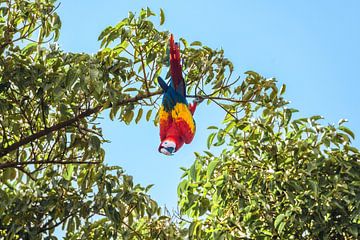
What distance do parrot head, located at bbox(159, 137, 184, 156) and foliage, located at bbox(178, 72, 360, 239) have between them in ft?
4.49

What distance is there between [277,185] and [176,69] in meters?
2.26

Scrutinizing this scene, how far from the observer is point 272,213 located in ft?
25.2

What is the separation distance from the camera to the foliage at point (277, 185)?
24.0ft

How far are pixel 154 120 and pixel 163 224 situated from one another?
1123 mm

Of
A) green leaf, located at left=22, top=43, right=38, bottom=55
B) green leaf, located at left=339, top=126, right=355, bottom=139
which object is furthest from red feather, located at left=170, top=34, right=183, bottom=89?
green leaf, located at left=339, top=126, right=355, bottom=139

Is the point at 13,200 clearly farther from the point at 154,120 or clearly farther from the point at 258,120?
the point at 258,120

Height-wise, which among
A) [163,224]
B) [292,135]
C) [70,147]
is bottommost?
[163,224]

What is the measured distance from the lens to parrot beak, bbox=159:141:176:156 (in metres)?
5.79

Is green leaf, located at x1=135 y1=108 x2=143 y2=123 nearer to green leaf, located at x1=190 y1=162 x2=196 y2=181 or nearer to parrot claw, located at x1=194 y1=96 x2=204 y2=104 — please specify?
parrot claw, located at x1=194 y1=96 x2=204 y2=104

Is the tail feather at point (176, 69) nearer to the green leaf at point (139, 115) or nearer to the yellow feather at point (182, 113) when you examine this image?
the yellow feather at point (182, 113)

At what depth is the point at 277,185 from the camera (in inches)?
292

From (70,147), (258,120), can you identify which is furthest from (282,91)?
(70,147)

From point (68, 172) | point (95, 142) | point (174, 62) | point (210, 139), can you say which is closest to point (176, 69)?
point (174, 62)

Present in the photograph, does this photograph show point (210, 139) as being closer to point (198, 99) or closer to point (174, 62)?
point (198, 99)
